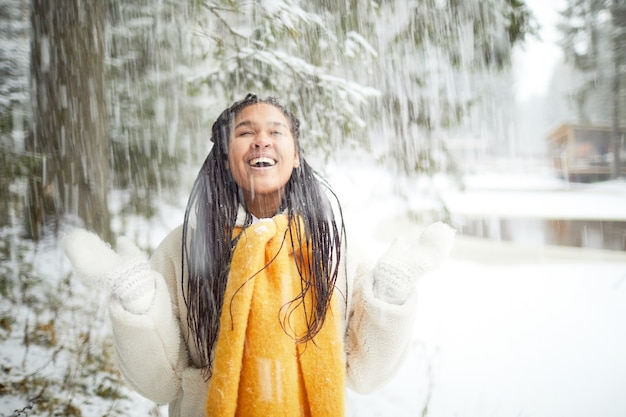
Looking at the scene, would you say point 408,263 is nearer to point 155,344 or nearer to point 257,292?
point 257,292

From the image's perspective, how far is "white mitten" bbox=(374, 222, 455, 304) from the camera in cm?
135

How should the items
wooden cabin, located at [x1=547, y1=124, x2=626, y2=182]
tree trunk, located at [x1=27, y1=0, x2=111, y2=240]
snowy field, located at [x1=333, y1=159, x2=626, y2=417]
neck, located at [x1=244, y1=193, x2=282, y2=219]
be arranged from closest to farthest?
1. neck, located at [x1=244, y1=193, x2=282, y2=219]
2. tree trunk, located at [x1=27, y1=0, x2=111, y2=240]
3. snowy field, located at [x1=333, y1=159, x2=626, y2=417]
4. wooden cabin, located at [x1=547, y1=124, x2=626, y2=182]

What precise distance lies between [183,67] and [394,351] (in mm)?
4826

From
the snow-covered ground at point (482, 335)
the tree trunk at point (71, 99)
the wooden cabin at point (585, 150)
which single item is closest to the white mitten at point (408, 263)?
the snow-covered ground at point (482, 335)

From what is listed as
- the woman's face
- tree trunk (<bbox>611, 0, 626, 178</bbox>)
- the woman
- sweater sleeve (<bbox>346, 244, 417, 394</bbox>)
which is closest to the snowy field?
sweater sleeve (<bbox>346, 244, 417, 394</bbox>)

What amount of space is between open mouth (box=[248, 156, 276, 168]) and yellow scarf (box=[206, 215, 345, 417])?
24cm

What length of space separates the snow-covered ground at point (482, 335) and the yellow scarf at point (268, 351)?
237cm

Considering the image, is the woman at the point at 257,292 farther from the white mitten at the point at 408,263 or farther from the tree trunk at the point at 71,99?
the tree trunk at the point at 71,99

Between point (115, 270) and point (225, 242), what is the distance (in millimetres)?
402

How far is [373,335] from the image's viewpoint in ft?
4.63

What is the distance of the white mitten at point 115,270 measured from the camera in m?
1.30

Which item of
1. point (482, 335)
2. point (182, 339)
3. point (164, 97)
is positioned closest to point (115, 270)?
point (182, 339)

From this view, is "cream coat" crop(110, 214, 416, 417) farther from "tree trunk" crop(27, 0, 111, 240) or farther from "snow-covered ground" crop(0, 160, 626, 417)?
"tree trunk" crop(27, 0, 111, 240)

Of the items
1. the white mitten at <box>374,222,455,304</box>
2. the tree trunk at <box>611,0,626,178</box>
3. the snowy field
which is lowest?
the snowy field
